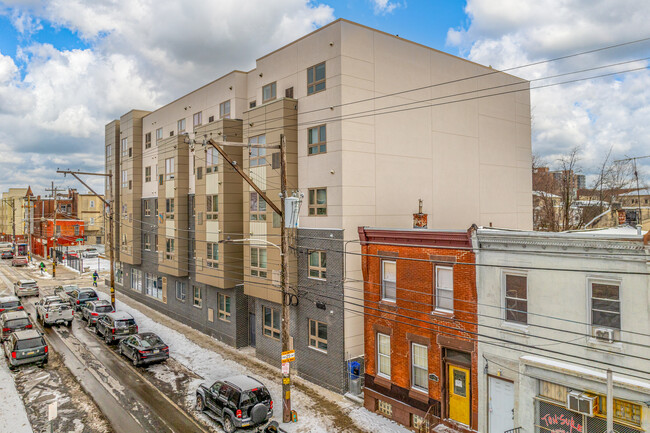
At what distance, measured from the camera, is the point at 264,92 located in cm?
2573

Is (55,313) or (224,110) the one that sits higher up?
(224,110)

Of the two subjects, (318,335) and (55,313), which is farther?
(55,313)

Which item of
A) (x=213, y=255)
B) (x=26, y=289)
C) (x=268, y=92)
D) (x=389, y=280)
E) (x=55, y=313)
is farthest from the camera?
(x=26, y=289)

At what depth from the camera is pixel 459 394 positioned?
1582cm

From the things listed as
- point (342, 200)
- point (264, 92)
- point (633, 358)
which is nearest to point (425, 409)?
point (633, 358)

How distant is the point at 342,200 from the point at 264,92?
10.1 m

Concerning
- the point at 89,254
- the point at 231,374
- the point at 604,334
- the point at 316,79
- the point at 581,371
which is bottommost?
the point at 231,374

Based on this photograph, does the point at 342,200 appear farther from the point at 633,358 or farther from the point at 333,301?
the point at 633,358

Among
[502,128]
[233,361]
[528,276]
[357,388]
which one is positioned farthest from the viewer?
[502,128]

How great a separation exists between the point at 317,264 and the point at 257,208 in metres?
5.47

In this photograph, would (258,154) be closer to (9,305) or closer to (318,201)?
(318,201)

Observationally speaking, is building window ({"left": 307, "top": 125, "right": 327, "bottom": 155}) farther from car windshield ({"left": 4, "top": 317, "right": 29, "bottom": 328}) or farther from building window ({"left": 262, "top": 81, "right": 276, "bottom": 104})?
car windshield ({"left": 4, "top": 317, "right": 29, "bottom": 328})

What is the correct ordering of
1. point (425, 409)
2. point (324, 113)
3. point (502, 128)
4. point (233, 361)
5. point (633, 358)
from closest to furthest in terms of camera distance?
point (633, 358), point (425, 409), point (324, 113), point (233, 361), point (502, 128)

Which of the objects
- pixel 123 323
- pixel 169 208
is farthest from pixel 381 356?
pixel 169 208
